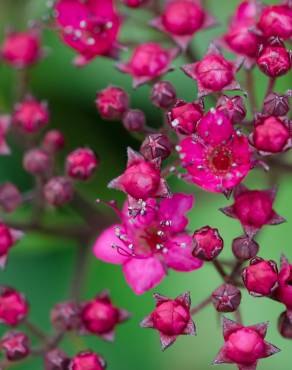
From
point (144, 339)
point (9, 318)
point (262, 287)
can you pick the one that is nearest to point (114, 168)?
point (144, 339)

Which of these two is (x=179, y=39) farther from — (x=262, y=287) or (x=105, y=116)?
(x=262, y=287)

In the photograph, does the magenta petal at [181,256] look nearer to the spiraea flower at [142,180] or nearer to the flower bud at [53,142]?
the spiraea flower at [142,180]

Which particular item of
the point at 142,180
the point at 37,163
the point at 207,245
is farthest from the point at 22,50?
the point at 207,245

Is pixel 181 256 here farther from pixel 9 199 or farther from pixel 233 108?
pixel 9 199

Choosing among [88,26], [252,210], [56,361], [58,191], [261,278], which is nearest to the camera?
[261,278]

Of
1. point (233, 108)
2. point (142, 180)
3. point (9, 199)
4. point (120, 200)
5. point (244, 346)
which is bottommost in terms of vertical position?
point (120, 200)

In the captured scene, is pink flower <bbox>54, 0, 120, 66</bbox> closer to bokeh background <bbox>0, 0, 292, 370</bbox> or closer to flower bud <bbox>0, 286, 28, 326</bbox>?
bokeh background <bbox>0, 0, 292, 370</bbox>

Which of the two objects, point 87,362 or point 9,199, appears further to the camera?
point 9,199

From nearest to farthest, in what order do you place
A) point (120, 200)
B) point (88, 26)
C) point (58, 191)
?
point (58, 191), point (88, 26), point (120, 200)

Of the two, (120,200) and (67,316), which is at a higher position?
(67,316)
